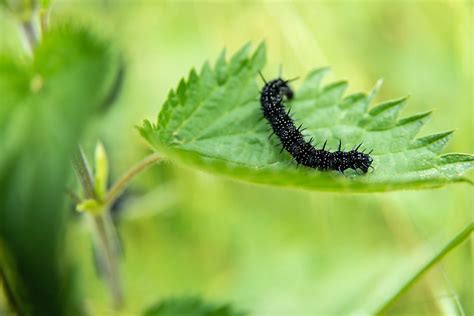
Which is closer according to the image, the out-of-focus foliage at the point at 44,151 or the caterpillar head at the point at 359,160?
the out-of-focus foliage at the point at 44,151

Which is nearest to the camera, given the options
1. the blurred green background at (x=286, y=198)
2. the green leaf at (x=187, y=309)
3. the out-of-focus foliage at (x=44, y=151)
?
the out-of-focus foliage at (x=44, y=151)

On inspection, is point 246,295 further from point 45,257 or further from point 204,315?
point 45,257

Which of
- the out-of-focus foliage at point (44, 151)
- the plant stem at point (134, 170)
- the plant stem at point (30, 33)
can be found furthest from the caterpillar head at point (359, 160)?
the plant stem at point (30, 33)

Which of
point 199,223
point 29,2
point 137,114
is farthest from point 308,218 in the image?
point 29,2

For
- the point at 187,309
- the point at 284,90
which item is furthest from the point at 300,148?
the point at 187,309

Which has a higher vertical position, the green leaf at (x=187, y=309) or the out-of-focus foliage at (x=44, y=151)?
the out-of-focus foliage at (x=44, y=151)

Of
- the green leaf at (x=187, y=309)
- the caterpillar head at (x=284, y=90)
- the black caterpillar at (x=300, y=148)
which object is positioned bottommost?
the green leaf at (x=187, y=309)

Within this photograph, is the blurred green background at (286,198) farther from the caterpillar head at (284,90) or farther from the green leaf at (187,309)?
the caterpillar head at (284,90)
